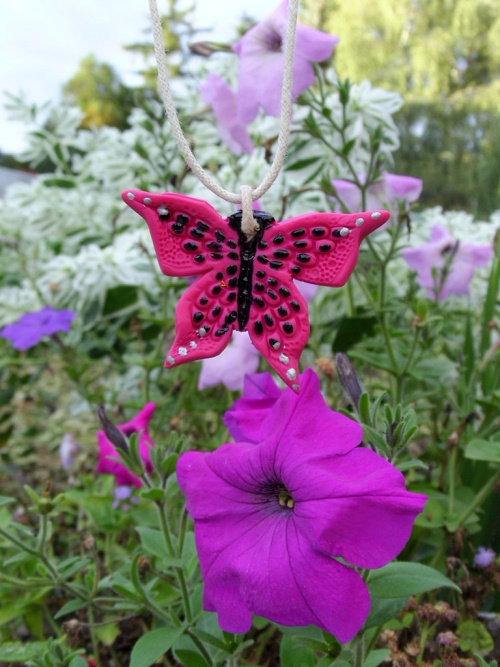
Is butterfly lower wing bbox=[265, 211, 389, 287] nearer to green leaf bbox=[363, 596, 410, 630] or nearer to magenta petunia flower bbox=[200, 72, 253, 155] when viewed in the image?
green leaf bbox=[363, 596, 410, 630]

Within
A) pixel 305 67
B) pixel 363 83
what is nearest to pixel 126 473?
pixel 305 67

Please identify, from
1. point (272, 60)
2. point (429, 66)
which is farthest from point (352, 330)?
point (429, 66)

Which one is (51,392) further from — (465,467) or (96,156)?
(465,467)

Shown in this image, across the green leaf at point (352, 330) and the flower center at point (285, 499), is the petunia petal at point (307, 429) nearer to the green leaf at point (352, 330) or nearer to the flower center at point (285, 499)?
the flower center at point (285, 499)

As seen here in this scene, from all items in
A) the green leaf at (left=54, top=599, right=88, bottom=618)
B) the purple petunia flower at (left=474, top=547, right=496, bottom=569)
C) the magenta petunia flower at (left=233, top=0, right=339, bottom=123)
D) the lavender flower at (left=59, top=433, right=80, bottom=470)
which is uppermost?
the magenta petunia flower at (left=233, top=0, right=339, bottom=123)

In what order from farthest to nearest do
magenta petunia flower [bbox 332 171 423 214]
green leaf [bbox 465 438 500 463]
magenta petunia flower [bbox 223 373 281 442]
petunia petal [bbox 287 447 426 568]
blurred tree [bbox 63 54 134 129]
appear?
blurred tree [bbox 63 54 134 129] → magenta petunia flower [bbox 332 171 423 214] → green leaf [bbox 465 438 500 463] → magenta petunia flower [bbox 223 373 281 442] → petunia petal [bbox 287 447 426 568]

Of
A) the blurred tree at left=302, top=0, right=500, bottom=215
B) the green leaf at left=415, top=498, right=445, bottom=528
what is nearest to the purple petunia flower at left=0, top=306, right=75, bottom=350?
the green leaf at left=415, top=498, right=445, bottom=528
